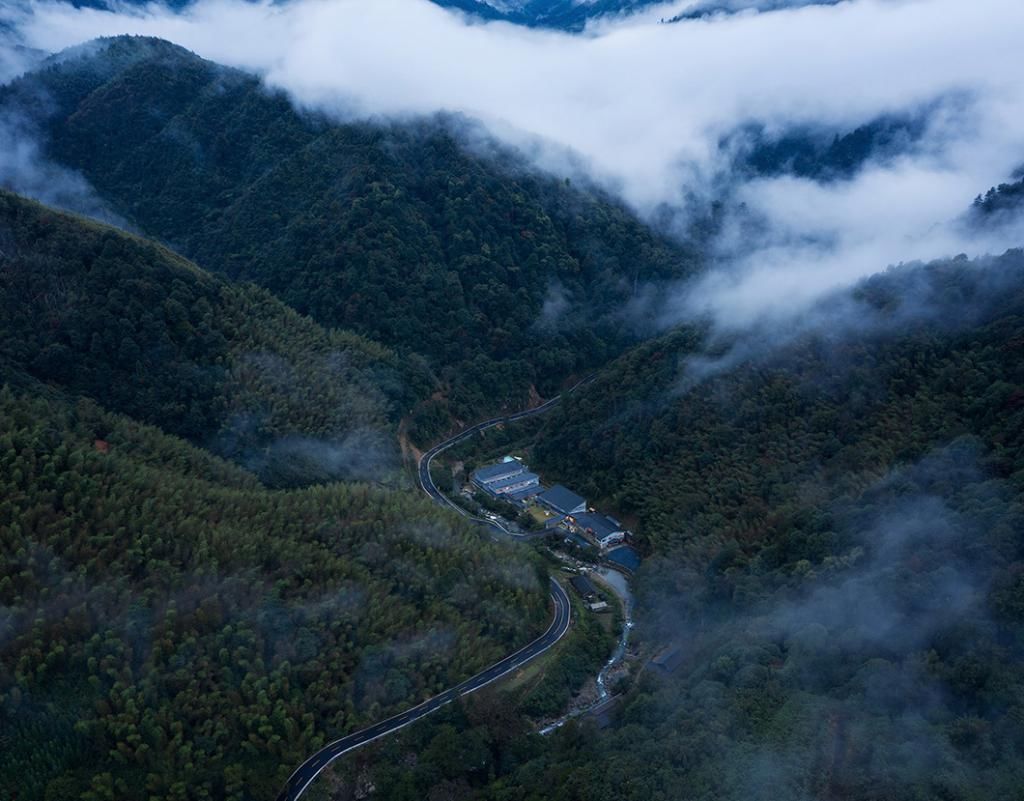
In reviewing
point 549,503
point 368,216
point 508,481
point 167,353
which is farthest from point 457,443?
point 368,216

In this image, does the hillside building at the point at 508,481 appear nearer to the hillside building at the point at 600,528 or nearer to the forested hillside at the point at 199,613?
the hillside building at the point at 600,528

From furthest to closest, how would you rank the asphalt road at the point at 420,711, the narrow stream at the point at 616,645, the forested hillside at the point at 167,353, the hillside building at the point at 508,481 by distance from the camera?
the hillside building at the point at 508,481 → the forested hillside at the point at 167,353 → the narrow stream at the point at 616,645 → the asphalt road at the point at 420,711

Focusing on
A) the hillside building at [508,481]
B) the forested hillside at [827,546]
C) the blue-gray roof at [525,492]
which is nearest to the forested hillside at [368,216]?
the hillside building at [508,481]

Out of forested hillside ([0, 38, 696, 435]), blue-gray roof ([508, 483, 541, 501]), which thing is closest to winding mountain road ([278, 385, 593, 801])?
blue-gray roof ([508, 483, 541, 501])

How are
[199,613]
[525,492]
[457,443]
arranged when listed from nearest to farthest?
[199,613]
[525,492]
[457,443]

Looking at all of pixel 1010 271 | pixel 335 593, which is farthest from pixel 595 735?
pixel 1010 271

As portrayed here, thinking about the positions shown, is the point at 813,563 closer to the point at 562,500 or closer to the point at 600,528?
the point at 600,528

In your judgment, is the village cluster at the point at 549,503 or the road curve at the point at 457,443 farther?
the road curve at the point at 457,443

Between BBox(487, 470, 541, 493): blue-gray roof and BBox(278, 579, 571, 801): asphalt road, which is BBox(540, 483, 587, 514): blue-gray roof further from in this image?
BBox(278, 579, 571, 801): asphalt road
